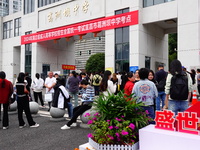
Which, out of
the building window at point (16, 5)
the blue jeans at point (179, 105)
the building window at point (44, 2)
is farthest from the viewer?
the building window at point (16, 5)

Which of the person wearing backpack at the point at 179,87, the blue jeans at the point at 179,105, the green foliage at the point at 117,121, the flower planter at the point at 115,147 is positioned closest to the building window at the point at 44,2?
the person wearing backpack at the point at 179,87

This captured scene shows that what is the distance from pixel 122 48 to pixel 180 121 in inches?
614

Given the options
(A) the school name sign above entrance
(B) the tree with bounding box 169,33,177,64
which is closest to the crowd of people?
(A) the school name sign above entrance

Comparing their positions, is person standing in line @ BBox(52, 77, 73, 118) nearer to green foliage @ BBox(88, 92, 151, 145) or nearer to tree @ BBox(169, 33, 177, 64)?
green foliage @ BBox(88, 92, 151, 145)

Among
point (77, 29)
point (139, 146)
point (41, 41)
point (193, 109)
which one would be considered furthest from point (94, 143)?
point (41, 41)

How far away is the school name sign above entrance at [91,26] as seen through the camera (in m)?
17.6

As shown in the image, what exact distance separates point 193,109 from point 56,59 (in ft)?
88.0

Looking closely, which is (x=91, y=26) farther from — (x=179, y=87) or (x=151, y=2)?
(x=179, y=87)

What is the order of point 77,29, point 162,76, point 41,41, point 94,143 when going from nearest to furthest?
point 94,143 → point 162,76 → point 77,29 → point 41,41

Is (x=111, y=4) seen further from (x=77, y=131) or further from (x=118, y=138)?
(x=118, y=138)

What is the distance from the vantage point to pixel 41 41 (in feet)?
85.0

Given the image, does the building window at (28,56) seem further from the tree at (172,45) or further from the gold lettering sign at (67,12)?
the tree at (172,45)

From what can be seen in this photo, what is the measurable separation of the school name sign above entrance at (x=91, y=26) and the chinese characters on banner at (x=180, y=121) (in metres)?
15.1

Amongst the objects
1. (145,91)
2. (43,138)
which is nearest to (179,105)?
(145,91)
